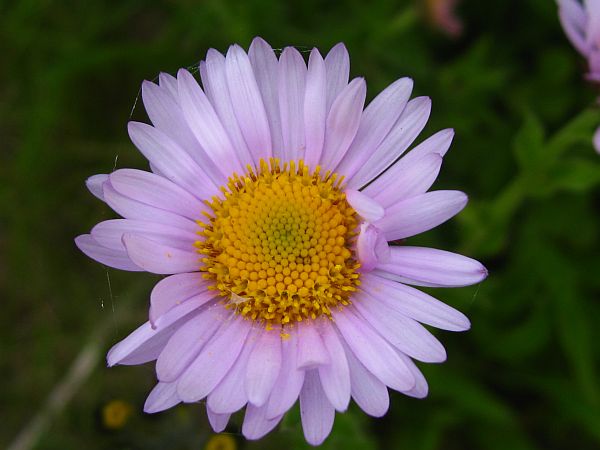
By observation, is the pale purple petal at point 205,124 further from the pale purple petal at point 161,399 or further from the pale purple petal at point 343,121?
the pale purple petal at point 161,399

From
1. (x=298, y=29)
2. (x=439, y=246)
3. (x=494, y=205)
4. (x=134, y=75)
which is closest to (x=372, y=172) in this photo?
(x=494, y=205)

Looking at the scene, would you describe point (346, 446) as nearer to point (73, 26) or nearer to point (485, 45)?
point (485, 45)

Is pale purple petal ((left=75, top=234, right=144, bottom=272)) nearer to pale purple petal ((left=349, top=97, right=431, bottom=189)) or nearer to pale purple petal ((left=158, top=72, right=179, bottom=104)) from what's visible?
pale purple petal ((left=158, top=72, right=179, bottom=104))

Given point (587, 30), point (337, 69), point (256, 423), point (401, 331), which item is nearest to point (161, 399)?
point (256, 423)

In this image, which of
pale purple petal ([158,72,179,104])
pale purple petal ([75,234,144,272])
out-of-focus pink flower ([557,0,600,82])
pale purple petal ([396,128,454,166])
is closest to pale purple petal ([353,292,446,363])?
pale purple petal ([396,128,454,166])

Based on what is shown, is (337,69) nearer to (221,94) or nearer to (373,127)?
(373,127)
